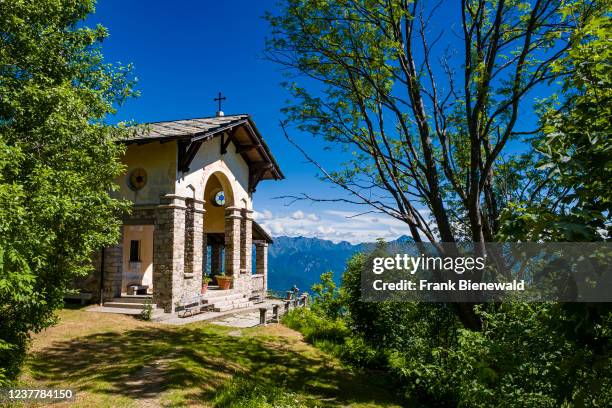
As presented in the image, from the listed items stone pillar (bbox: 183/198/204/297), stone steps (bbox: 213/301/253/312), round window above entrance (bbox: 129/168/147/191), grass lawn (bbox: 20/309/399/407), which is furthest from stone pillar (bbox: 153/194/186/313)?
stone steps (bbox: 213/301/253/312)

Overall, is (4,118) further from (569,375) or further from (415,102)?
(569,375)

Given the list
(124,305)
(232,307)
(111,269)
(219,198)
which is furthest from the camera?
(219,198)

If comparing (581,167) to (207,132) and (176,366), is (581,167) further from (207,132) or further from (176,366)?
(207,132)

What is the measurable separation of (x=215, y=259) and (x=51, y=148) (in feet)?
60.1

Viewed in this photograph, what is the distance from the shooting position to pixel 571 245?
3.06m

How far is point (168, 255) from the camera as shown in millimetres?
14453

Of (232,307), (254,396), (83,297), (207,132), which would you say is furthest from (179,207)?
(254,396)

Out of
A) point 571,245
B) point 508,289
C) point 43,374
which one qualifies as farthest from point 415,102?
point 43,374

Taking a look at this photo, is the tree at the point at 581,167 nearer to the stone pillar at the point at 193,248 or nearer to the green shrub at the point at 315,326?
the green shrub at the point at 315,326

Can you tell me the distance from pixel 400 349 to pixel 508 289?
457cm

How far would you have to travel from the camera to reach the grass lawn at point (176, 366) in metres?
7.08

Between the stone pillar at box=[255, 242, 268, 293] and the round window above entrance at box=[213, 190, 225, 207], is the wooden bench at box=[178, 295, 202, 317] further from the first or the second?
the round window above entrance at box=[213, 190, 225, 207]

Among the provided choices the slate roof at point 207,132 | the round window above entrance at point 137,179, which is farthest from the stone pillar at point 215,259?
the round window above entrance at point 137,179

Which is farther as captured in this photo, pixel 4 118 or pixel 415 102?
pixel 415 102
